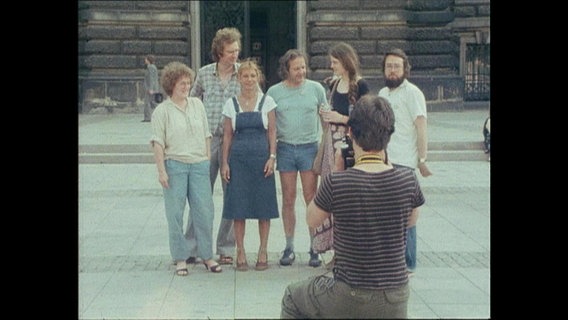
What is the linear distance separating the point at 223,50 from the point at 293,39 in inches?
551

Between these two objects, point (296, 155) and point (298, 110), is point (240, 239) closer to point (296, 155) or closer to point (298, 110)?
point (296, 155)

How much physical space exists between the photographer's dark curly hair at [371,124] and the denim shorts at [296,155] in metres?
2.72

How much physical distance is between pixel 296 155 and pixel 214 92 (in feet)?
2.34

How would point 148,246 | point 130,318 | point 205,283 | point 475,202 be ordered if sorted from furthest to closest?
point 475,202, point 148,246, point 205,283, point 130,318

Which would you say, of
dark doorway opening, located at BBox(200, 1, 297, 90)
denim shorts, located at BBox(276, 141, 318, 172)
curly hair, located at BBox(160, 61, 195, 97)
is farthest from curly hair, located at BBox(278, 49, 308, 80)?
dark doorway opening, located at BBox(200, 1, 297, 90)

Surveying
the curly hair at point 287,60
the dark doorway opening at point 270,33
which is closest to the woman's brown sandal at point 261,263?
the curly hair at point 287,60

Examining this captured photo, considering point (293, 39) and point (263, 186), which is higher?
point (293, 39)

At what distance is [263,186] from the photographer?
6355 mm

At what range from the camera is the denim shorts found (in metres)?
6.37

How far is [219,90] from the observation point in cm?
651

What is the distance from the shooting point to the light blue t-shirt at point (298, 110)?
629 cm
